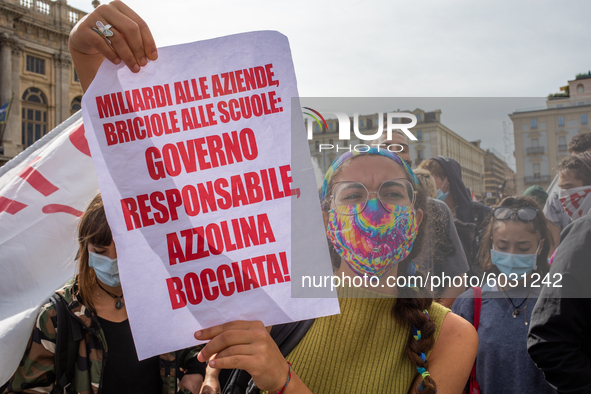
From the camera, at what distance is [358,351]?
159cm

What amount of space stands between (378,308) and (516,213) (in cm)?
75

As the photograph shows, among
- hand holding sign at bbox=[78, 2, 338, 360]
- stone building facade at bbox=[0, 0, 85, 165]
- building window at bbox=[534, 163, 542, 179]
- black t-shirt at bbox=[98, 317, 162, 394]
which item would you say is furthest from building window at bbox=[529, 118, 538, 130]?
stone building facade at bbox=[0, 0, 85, 165]

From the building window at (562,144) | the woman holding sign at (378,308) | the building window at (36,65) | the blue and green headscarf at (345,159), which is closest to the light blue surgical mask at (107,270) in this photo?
the woman holding sign at (378,308)

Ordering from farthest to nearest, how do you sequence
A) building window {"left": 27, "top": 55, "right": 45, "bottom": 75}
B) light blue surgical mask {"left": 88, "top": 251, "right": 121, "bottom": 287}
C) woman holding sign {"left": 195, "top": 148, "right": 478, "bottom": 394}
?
building window {"left": 27, "top": 55, "right": 45, "bottom": 75}
light blue surgical mask {"left": 88, "top": 251, "right": 121, "bottom": 287}
woman holding sign {"left": 195, "top": 148, "right": 478, "bottom": 394}

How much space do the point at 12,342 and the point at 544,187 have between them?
2.15 m

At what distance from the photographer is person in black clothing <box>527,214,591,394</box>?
1697 mm

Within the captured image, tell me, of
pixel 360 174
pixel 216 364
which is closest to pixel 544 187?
pixel 360 174

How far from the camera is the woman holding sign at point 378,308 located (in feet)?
4.83

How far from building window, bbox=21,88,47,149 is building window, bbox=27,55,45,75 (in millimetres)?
1185

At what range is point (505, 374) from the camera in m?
2.21

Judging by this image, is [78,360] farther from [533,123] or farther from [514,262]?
[533,123]

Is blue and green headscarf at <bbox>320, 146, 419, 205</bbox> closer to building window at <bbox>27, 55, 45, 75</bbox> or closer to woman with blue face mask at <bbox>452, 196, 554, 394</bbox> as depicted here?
woman with blue face mask at <bbox>452, 196, 554, 394</bbox>

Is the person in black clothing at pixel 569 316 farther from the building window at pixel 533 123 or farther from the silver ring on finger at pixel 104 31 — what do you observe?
the silver ring on finger at pixel 104 31

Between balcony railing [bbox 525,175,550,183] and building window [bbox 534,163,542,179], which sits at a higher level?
building window [bbox 534,163,542,179]
